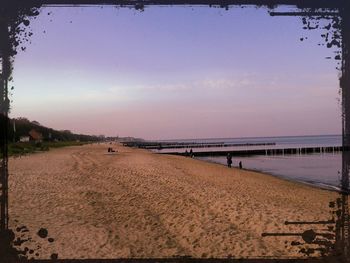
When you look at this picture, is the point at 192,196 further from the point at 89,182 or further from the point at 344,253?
the point at 344,253

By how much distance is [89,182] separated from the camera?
1717 centimetres

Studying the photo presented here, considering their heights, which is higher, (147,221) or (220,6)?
(220,6)

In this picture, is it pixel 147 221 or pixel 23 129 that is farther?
pixel 23 129

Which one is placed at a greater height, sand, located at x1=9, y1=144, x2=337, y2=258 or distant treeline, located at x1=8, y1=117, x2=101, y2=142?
distant treeline, located at x1=8, y1=117, x2=101, y2=142

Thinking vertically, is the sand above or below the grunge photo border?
below

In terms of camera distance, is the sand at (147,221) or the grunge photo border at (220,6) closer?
the grunge photo border at (220,6)

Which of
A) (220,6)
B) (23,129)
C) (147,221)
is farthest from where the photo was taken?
(23,129)

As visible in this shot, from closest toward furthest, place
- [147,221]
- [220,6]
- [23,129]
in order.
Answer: [220,6]
[147,221]
[23,129]

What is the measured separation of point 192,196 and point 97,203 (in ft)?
13.7

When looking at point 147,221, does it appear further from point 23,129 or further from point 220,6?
point 23,129

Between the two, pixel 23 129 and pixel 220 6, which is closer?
pixel 220 6

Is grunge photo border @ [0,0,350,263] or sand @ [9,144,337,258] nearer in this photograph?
grunge photo border @ [0,0,350,263]

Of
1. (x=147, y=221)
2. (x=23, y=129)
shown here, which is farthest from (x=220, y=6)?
(x=23, y=129)

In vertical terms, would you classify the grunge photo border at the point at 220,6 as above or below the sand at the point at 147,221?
above
